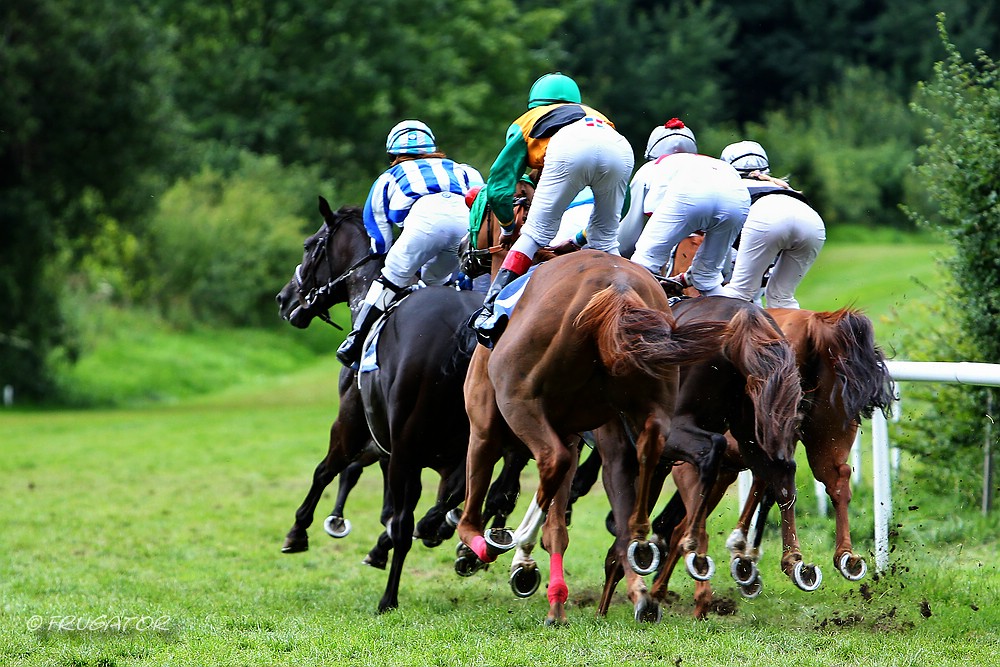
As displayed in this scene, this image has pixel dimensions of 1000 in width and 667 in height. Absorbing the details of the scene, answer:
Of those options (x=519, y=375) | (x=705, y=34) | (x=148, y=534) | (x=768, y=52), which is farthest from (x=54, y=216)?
(x=768, y=52)

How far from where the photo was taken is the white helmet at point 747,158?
314 inches

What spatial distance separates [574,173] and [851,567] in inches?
90.7

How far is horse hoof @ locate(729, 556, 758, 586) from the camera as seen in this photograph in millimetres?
6008

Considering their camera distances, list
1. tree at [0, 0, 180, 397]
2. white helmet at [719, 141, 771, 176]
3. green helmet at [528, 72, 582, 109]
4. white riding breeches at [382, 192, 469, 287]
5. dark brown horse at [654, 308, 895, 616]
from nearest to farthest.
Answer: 1. dark brown horse at [654, 308, 895, 616]
2. green helmet at [528, 72, 582, 109]
3. white riding breeches at [382, 192, 469, 287]
4. white helmet at [719, 141, 771, 176]
5. tree at [0, 0, 180, 397]

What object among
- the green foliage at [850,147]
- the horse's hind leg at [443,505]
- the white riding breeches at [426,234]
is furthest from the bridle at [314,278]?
the green foliage at [850,147]

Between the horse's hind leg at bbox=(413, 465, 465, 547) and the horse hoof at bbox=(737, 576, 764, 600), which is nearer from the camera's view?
the horse hoof at bbox=(737, 576, 764, 600)

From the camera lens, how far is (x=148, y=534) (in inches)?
432

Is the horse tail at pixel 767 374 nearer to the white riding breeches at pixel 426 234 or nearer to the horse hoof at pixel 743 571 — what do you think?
the horse hoof at pixel 743 571

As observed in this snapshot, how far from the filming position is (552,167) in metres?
6.33

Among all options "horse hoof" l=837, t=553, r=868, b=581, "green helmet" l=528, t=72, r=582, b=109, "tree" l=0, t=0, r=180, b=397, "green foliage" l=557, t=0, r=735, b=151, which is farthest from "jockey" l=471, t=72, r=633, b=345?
"green foliage" l=557, t=0, r=735, b=151

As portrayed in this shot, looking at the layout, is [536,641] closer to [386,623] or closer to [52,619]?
[386,623]

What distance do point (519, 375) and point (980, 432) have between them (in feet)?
14.6

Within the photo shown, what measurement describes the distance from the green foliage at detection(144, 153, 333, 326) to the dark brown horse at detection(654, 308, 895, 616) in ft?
78.2

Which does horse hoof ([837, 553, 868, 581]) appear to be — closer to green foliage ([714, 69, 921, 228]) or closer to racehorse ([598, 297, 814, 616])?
racehorse ([598, 297, 814, 616])
